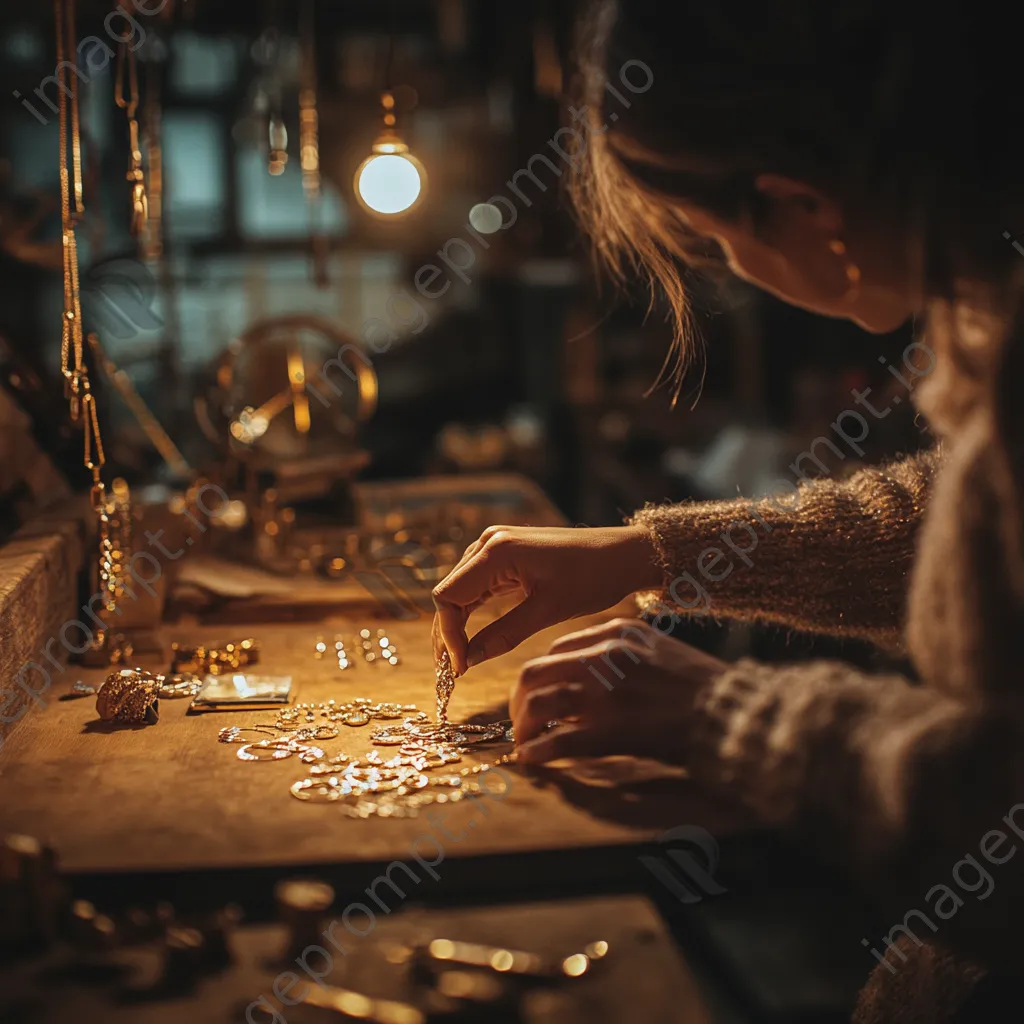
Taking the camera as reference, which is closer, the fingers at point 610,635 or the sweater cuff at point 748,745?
the sweater cuff at point 748,745

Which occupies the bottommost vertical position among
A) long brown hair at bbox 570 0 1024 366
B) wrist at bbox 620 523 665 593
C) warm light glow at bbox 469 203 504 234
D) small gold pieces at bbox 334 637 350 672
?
small gold pieces at bbox 334 637 350 672

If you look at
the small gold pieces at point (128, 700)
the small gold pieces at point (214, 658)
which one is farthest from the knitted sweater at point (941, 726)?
the small gold pieces at point (214, 658)

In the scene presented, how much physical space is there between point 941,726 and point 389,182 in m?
2.56

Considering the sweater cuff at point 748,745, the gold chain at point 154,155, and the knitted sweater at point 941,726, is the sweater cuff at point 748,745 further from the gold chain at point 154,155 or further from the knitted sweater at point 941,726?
the gold chain at point 154,155

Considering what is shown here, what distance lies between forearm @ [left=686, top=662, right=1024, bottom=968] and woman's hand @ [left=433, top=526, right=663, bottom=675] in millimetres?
511

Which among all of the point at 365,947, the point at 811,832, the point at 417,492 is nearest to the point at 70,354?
the point at 365,947

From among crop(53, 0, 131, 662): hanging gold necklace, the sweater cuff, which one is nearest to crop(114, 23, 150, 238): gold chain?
crop(53, 0, 131, 662): hanging gold necklace

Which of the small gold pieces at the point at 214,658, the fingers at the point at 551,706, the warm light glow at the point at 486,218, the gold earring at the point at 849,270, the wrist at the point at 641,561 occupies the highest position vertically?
the warm light glow at the point at 486,218

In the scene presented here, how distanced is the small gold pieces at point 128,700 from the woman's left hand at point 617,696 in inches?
20.5

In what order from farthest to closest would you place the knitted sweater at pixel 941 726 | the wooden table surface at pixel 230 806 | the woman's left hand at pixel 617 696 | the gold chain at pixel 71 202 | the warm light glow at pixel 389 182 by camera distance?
the warm light glow at pixel 389 182
the gold chain at pixel 71 202
the woman's left hand at pixel 617 696
the wooden table surface at pixel 230 806
the knitted sweater at pixel 941 726

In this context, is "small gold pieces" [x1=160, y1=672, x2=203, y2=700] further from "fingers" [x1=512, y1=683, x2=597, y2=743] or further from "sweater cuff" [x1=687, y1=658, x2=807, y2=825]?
"sweater cuff" [x1=687, y1=658, x2=807, y2=825]

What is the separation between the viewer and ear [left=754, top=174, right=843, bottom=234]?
47.2 inches

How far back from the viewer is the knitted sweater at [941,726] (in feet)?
3.32

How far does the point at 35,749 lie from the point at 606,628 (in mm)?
744
